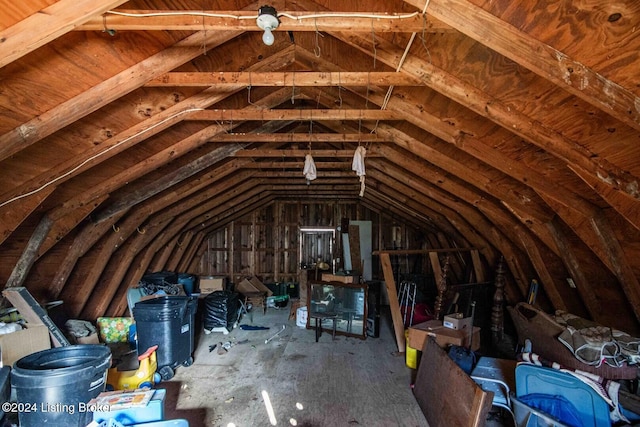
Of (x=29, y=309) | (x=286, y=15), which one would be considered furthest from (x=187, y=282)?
(x=286, y=15)

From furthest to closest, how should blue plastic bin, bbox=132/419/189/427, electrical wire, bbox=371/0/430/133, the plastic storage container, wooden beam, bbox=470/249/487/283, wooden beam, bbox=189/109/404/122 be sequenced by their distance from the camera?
the plastic storage container < wooden beam, bbox=470/249/487/283 < wooden beam, bbox=189/109/404/122 < blue plastic bin, bbox=132/419/189/427 < electrical wire, bbox=371/0/430/133

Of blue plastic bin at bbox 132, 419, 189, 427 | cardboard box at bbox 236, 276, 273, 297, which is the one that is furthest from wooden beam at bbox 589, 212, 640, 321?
cardboard box at bbox 236, 276, 273, 297

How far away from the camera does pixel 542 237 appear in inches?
124

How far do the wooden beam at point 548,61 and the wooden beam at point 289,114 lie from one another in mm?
1383

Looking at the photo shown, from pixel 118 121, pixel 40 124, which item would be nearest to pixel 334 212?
pixel 118 121

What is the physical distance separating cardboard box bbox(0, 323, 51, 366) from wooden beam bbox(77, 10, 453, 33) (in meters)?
2.99

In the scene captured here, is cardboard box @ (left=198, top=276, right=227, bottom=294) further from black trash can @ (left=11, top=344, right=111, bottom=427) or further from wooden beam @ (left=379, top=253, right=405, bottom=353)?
black trash can @ (left=11, top=344, right=111, bottom=427)

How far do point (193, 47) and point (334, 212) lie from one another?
6459 millimetres

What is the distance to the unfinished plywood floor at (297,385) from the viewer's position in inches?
113

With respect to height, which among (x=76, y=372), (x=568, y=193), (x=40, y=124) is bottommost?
(x=76, y=372)

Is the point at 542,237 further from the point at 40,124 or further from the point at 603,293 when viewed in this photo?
the point at 40,124

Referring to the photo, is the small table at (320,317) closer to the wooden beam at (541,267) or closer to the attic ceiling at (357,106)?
the attic ceiling at (357,106)

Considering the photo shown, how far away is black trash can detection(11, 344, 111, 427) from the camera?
2188 millimetres

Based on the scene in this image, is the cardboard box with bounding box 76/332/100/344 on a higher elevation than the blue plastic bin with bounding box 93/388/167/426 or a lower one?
lower
